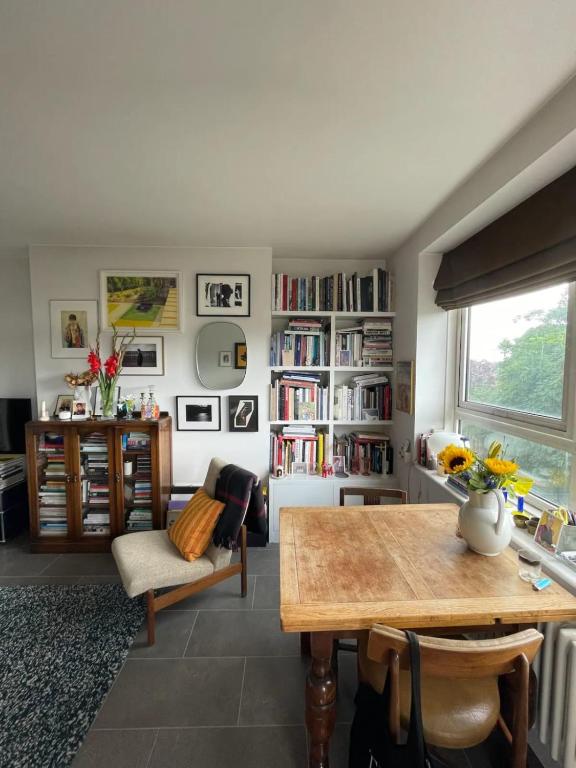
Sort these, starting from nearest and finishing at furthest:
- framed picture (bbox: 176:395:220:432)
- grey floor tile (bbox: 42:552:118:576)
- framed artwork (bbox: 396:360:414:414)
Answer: grey floor tile (bbox: 42:552:118:576) < framed artwork (bbox: 396:360:414:414) < framed picture (bbox: 176:395:220:432)

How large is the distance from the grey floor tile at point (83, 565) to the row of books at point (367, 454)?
197 centimetres

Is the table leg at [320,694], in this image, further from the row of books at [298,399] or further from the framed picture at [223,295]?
the framed picture at [223,295]

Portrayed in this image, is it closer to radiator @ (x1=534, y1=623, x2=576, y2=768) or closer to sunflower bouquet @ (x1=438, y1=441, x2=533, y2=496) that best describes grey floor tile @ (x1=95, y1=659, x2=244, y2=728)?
radiator @ (x1=534, y1=623, x2=576, y2=768)

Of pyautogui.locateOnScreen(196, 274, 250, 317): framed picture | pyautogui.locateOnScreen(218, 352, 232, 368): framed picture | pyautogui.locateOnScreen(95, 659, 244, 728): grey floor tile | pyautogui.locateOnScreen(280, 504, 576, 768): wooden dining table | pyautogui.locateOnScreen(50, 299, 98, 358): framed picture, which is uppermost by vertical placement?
pyautogui.locateOnScreen(196, 274, 250, 317): framed picture

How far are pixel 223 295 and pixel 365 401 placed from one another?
1.52m

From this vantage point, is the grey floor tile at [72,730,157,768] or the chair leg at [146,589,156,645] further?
the chair leg at [146,589,156,645]

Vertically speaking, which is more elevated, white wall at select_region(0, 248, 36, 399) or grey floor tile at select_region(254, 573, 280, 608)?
white wall at select_region(0, 248, 36, 399)

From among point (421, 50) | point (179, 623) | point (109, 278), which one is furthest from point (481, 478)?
point (109, 278)

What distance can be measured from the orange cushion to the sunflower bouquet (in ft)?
4.43

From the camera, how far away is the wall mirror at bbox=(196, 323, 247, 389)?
9.79ft

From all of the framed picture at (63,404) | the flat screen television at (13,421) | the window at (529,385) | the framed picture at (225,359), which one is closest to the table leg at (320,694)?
the window at (529,385)

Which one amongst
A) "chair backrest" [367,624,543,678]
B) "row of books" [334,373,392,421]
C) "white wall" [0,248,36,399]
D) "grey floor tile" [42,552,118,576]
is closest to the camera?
"chair backrest" [367,624,543,678]

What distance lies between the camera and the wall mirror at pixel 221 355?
2984 mm

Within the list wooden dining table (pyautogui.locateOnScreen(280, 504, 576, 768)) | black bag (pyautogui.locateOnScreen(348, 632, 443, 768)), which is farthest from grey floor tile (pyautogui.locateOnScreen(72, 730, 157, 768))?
black bag (pyautogui.locateOnScreen(348, 632, 443, 768))
